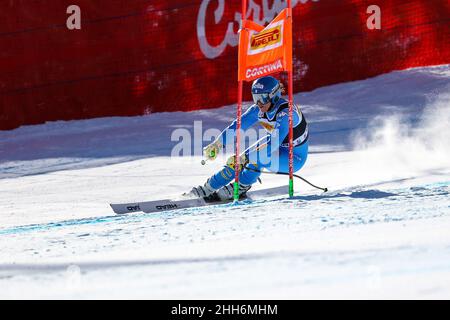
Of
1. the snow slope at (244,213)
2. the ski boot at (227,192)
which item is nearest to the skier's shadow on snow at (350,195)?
the snow slope at (244,213)

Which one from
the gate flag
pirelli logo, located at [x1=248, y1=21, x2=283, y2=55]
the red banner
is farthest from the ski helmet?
the red banner

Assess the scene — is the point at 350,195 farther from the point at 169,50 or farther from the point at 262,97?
the point at 169,50

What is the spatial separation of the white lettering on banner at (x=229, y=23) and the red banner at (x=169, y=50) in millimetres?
14

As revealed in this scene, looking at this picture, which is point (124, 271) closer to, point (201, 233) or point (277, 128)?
point (201, 233)

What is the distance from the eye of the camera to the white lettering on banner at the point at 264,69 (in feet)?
23.0

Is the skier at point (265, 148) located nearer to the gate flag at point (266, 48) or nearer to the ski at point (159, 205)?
the ski at point (159, 205)

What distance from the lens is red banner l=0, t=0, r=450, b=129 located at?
12.4 m

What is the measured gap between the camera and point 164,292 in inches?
165

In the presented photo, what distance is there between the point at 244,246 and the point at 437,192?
2267 millimetres

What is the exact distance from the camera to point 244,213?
6570mm

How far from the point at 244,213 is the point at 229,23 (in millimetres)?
6439

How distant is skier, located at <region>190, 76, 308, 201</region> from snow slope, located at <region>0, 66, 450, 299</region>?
11.0 inches

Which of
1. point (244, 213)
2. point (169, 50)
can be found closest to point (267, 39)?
point (244, 213)

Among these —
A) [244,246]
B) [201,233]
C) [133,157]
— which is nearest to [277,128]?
[201,233]
